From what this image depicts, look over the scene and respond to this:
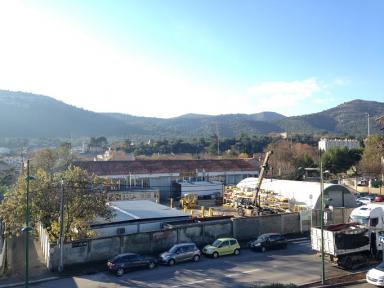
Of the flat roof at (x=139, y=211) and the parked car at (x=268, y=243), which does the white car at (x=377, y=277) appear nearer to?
the parked car at (x=268, y=243)

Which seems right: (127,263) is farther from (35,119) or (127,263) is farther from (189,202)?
(35,119)

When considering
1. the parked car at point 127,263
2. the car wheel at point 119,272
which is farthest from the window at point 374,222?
the car wheel at point 119,272

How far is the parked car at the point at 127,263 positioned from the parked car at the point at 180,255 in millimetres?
862

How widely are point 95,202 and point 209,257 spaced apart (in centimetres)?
919

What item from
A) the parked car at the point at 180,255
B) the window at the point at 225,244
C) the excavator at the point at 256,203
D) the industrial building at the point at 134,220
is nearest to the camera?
the parked car at the point at 180,255

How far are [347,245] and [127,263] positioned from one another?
13978 millimetres

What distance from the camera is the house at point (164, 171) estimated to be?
6056cm

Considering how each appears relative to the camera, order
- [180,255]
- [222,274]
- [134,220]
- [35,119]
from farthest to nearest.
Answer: [35,119] < [134,220] < [180,255] < [222,274]

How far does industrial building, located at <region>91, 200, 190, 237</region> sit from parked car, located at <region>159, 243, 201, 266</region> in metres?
6.51

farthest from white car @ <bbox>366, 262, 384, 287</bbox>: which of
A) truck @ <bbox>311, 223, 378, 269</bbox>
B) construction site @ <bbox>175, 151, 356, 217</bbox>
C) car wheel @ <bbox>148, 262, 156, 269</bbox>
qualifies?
construction site @ <bbox>175, 151, 356, 217</bbox>

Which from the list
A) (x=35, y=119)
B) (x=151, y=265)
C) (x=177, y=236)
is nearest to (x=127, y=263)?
(x=151, y=265)

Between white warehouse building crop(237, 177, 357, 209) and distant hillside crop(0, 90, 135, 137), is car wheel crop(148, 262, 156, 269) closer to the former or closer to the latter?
white warehouse building crop(237, 177, 357, 209)

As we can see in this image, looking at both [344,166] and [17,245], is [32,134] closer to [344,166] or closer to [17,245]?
[344,166]

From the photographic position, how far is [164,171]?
6394 centimetres
